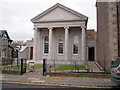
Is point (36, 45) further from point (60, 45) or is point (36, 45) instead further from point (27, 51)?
point (27, 51)

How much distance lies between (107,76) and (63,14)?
16.5m

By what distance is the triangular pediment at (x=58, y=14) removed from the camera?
958 inches

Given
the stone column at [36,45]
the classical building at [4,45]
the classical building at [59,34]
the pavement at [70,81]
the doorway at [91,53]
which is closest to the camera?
the pavement at [70,81]

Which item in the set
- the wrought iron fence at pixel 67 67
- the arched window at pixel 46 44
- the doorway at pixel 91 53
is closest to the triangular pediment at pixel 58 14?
the arched window at pixel 46 44

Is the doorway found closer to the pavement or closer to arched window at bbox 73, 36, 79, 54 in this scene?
arched window at bbox 73, 36, 79, 54

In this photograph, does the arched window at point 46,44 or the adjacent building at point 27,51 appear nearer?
the arched window at point 46,44

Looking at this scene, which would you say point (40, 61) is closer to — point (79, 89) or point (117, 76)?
point (79, 89)

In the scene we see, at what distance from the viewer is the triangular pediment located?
958 inches

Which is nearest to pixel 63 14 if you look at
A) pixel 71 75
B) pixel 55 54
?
pixel 55 54

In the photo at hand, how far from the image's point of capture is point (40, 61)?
24.9 metres

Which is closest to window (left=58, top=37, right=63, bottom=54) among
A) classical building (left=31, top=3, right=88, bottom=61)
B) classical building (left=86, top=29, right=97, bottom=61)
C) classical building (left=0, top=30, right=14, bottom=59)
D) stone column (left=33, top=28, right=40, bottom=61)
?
classical building (left=31, top=3, right=88, bottom=61)

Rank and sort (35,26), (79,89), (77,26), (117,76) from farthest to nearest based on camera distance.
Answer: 1. (35,26)
2. (77,26)
3. (79,89)
4. (117,76)

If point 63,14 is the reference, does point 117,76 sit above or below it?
below

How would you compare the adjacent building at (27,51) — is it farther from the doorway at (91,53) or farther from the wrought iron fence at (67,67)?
the doorway at (91,53)
